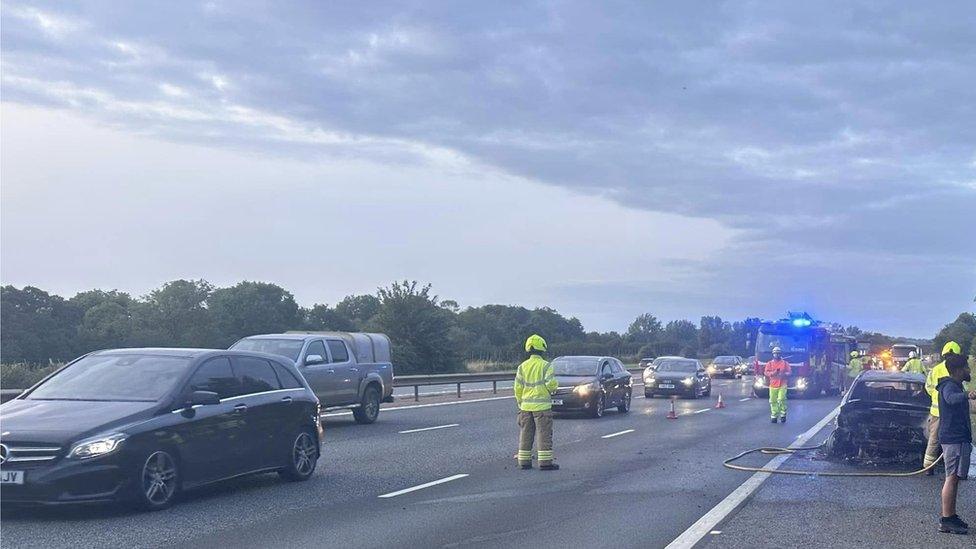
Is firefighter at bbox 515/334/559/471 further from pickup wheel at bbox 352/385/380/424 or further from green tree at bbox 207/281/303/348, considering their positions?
green tree at bbox 207/281/303/348

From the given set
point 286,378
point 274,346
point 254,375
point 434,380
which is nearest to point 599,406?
point 274,346

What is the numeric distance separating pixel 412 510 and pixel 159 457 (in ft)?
8.36

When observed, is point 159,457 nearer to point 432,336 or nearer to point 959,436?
point 959,436

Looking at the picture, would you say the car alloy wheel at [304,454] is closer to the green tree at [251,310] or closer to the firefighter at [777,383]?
the firefighter at [777,383]

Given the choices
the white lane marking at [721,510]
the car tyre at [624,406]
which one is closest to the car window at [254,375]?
the white lane marking at [721,510]

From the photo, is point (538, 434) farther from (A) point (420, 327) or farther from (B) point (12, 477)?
(A) point (420, 327)

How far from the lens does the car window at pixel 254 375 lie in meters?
11.6

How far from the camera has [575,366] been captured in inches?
1045

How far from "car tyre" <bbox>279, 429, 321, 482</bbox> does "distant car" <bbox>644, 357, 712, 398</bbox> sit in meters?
23.9

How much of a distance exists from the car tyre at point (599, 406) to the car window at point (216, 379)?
49.2ft

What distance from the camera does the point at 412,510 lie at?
10.5m

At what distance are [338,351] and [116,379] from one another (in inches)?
430

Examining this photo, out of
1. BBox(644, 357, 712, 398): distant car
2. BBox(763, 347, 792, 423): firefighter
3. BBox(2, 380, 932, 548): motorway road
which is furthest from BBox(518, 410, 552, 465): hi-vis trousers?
BBox(644, 357, 712, 398): distant car

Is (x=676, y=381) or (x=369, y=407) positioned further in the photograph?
(x=676, y=381)
